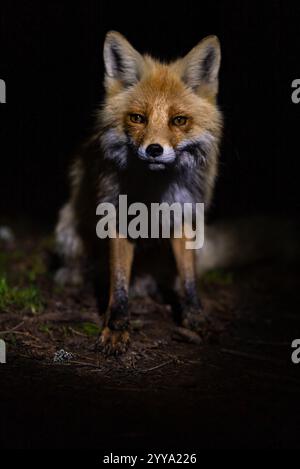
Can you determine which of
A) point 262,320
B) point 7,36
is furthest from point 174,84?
point 7,36

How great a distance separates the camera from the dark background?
6.50 m

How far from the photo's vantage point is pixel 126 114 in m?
3.89

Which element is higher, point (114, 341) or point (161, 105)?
point (161, 105)

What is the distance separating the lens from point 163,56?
652cm

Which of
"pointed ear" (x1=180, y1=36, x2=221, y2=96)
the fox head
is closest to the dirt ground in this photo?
the fox head

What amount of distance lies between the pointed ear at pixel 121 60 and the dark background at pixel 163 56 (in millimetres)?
1409

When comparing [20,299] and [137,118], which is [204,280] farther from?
[137,118]

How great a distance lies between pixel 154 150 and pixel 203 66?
36.8 inches

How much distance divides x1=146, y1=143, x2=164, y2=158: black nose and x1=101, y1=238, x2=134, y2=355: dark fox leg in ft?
2.77

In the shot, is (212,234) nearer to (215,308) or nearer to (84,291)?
(215,308)

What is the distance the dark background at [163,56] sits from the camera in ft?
21.3

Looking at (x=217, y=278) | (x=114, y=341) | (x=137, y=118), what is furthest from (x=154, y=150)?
(x=217, y=278)

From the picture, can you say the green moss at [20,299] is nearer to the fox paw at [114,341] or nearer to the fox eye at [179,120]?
the fox paw at [114,341]

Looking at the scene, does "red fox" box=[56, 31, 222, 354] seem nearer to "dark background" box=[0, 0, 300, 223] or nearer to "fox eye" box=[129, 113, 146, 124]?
"fox eye" box=[129, 113, 146, 124]
